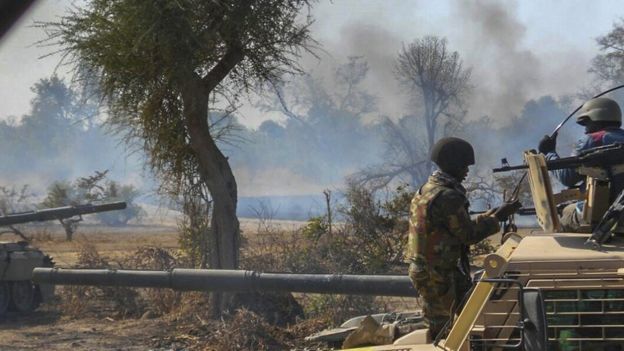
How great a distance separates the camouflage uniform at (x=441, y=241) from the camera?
5312 millimetres

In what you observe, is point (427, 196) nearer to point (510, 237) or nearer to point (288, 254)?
point (510, 237)

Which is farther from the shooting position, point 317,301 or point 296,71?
point 296,71

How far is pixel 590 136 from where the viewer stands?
19.1 ft

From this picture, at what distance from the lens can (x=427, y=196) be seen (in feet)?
17.8

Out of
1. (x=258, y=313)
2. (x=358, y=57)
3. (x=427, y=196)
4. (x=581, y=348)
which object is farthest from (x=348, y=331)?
(x=358, y=57)

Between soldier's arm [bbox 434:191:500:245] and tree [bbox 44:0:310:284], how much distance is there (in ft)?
24.6

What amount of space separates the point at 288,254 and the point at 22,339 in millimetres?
3625

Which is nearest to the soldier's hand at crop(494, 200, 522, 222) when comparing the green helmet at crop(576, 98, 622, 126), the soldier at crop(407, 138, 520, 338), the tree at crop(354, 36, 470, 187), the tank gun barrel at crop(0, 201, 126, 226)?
the soldier at crop(407, 138, 520, 338)

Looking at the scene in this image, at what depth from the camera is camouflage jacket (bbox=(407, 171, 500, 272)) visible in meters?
5.29

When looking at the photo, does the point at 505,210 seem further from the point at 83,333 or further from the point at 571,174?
the point at 83,333

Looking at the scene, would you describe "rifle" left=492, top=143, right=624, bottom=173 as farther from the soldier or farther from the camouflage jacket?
the camouflage jacket

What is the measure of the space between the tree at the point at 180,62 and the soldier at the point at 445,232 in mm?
7303

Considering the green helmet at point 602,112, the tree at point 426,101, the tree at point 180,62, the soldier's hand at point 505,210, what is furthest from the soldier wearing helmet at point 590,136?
the tree at point 426,101

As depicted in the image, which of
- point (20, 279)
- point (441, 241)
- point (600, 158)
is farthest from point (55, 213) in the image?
point (600, 158)
